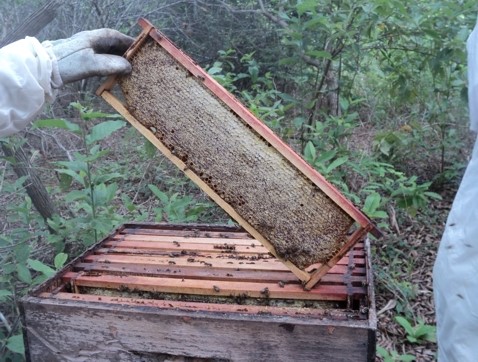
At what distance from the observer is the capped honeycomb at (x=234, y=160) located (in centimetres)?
154

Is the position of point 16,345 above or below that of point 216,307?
below

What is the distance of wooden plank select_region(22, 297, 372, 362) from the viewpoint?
1.32 metres

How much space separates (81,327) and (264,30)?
181 inches

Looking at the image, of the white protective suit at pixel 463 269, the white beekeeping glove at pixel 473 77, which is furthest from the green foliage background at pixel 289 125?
the white beekeeping glove at pixel 473 77

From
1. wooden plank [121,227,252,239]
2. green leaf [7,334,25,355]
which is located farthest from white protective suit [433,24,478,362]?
green leaf [7,334,25,355]

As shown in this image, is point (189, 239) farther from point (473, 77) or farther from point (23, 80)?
point (473, 77)

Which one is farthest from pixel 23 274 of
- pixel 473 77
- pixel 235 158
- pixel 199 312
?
pixel 473 77

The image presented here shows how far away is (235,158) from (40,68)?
674mm

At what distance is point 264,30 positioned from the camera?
5441 millimetres

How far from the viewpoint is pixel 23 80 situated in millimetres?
1431

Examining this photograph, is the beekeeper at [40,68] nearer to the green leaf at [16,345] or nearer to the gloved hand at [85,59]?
the gloved hand at [85,59]

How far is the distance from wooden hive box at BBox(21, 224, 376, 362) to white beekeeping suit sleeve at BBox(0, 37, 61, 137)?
0.56 metres

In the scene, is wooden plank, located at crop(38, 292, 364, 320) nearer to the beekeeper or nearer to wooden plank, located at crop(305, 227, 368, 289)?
wooden plank, located at crop(305, 227, 368, 289)

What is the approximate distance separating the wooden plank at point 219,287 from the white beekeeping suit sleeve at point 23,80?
0.59 m
